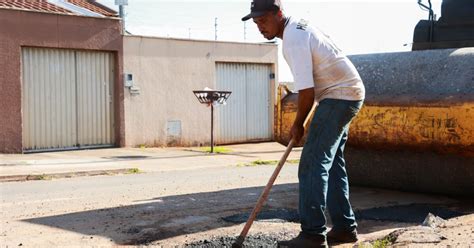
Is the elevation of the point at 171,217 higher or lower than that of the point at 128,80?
lower

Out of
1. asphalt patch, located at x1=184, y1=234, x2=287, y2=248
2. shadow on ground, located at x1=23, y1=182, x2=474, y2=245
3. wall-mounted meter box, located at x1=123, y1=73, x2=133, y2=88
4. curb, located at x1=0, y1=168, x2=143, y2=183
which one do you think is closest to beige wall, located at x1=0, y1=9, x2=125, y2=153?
wall-mounted meter box, located at x1=123, y1=73, x2=133, y2=88

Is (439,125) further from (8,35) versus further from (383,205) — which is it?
(8,35)

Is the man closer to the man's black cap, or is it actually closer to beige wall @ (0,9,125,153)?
the man's black cap

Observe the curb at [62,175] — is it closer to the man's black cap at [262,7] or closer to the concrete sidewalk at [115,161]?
the concrete sidewalk at [115,161]

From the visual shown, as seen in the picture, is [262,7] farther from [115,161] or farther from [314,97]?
[115,161]

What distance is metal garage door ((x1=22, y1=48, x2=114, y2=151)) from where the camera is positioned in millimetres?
13766

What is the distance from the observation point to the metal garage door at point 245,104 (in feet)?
57.0

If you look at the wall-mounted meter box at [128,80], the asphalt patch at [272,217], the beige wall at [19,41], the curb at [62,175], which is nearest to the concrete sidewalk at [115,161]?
the curb at [62,175]

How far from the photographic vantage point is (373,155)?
257 inches

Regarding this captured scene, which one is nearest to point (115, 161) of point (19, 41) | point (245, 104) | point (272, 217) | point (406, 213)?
point (19, 41)

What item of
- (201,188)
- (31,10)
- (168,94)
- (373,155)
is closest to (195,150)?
(168,94)

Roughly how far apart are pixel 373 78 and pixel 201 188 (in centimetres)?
256

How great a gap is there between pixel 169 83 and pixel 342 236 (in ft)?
39.6

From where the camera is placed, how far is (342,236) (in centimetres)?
447
